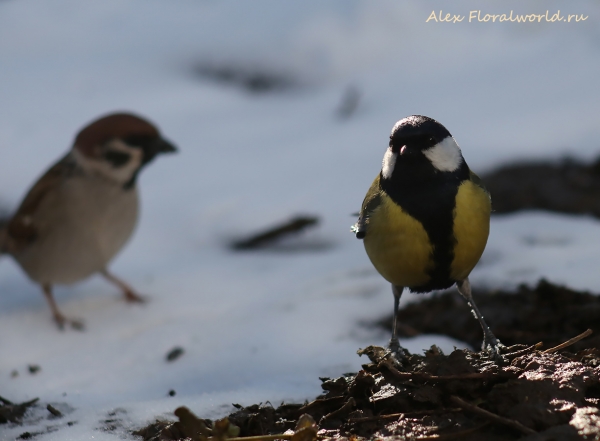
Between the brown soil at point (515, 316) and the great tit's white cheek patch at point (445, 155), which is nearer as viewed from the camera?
the great tit's white cheek patch at point (445, 155)

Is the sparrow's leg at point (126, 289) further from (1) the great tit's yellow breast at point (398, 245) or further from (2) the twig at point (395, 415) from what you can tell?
(2) the twig at point (395, 415)

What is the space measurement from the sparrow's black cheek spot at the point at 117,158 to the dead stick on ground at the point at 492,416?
3508mm

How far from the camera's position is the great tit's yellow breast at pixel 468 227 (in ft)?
8.16

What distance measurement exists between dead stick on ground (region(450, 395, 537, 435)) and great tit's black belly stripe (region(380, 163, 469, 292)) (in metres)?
0.52

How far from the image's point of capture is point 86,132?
Answer: 5.08 metres

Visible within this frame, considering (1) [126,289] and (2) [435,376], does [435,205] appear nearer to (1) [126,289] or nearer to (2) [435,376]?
(2) [435,376]

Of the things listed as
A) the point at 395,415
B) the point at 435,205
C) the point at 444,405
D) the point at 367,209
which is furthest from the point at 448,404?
the point at 367,209

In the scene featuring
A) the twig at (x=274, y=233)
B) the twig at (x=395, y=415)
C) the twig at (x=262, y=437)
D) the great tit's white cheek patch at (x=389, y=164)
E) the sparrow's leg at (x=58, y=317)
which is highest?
the great tit's white cheek patch at (x=389, y=164)

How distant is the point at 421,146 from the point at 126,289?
3.13 m

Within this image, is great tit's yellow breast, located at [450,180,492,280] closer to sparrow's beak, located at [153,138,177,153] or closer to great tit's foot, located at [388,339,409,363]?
great tit's foot, located at [388,339,409,363]

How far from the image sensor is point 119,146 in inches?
199

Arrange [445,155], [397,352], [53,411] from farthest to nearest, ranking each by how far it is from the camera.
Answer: [53,411], [397,352], [445,155]

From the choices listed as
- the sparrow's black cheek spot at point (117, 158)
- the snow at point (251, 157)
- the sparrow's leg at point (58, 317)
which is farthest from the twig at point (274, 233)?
the sparrow's leg at point (58, 317)

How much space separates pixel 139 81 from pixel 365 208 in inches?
225
